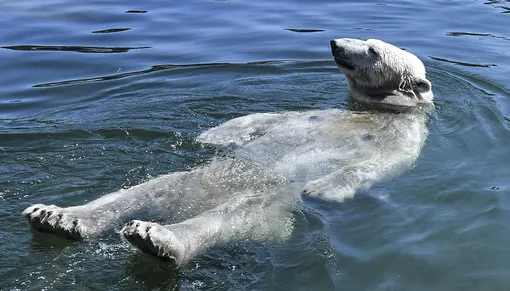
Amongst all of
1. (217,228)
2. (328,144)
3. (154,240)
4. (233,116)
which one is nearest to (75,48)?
(233,116)

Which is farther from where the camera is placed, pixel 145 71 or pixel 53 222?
pixel 145 71

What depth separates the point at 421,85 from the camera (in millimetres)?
8250

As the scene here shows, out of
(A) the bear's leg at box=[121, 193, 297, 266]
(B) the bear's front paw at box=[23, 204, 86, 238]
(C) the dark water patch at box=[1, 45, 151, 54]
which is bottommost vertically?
(A) the bear's leg at box=[121, 193, 297, 266]

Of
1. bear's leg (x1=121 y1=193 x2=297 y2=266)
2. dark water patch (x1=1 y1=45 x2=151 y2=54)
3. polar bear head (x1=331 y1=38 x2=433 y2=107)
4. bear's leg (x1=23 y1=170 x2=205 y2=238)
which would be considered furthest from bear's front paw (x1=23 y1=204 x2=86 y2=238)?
dark water patch (x1=1 y1=45 x2=151 y2=54)

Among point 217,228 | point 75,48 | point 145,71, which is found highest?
point 75,48

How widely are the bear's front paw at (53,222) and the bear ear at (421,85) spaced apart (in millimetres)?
4646

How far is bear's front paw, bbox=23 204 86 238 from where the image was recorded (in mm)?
5105

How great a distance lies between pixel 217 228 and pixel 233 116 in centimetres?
311

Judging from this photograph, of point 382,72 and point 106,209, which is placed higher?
point 382,72

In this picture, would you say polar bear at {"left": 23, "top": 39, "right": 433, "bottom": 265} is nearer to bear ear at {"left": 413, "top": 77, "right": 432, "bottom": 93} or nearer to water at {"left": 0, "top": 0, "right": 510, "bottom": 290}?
bear ear at {"left": 413, "top": 77, "right": 432, "bottom": 93}

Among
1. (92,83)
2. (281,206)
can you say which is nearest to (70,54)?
(92,83)

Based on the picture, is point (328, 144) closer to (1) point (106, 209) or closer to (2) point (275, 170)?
(2) point (275, 170)

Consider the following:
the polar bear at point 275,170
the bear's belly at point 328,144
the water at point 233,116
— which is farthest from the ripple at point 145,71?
the bear's belly at point 328,144

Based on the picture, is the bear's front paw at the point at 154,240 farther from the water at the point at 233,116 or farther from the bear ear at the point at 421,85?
the bear ear at the point at 421,85
